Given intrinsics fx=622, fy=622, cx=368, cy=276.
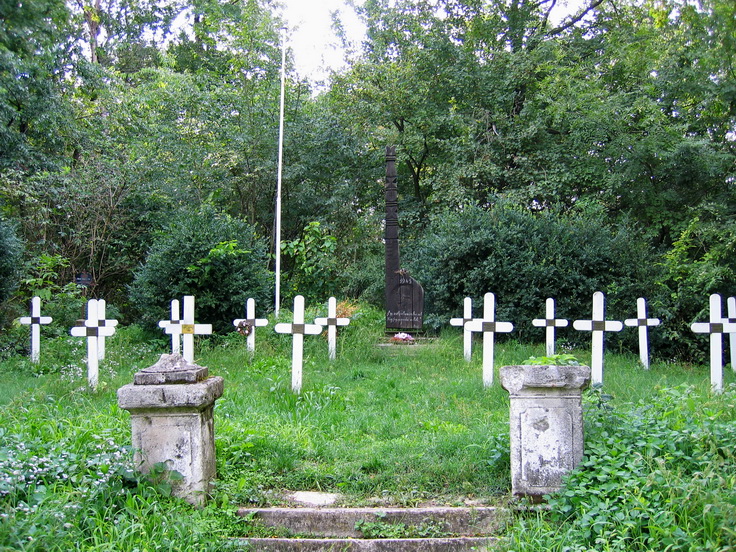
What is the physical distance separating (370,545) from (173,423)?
1385 mm

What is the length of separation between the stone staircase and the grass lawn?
161mm

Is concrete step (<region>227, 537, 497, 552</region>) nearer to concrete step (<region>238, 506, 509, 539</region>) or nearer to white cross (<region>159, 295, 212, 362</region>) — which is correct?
concrete step (<region>238, 506, 509, 539</region>)

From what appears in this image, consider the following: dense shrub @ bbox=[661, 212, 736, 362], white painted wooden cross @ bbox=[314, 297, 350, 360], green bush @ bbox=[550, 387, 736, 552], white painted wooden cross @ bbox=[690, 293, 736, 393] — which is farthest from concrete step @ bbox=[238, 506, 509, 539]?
dense shrub @ bbox=[661, 212, 736, 362]

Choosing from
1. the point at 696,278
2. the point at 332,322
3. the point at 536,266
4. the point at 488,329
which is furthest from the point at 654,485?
the point at 536,266

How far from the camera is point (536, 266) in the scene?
11.6m

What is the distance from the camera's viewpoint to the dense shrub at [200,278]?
11.0 meters

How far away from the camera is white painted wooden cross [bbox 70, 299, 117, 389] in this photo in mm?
7436

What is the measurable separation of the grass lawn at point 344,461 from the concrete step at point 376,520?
0.51ft

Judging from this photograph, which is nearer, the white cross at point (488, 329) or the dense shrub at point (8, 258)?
the white cross at point (488, 329)

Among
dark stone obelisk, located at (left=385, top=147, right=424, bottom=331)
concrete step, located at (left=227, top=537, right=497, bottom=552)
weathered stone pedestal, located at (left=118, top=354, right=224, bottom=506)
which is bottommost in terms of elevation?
concrete step, located at (left=227, top=537, right=497, bottom=552)

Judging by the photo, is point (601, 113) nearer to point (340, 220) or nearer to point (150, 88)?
point (340, 220)

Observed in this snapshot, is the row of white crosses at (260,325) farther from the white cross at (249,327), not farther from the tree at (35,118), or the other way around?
the tree at (35,118)

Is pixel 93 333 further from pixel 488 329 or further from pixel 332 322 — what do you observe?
pixel 488 329

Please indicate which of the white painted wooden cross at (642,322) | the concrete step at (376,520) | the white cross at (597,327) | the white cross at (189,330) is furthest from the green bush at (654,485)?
the white cross at (189,330)
